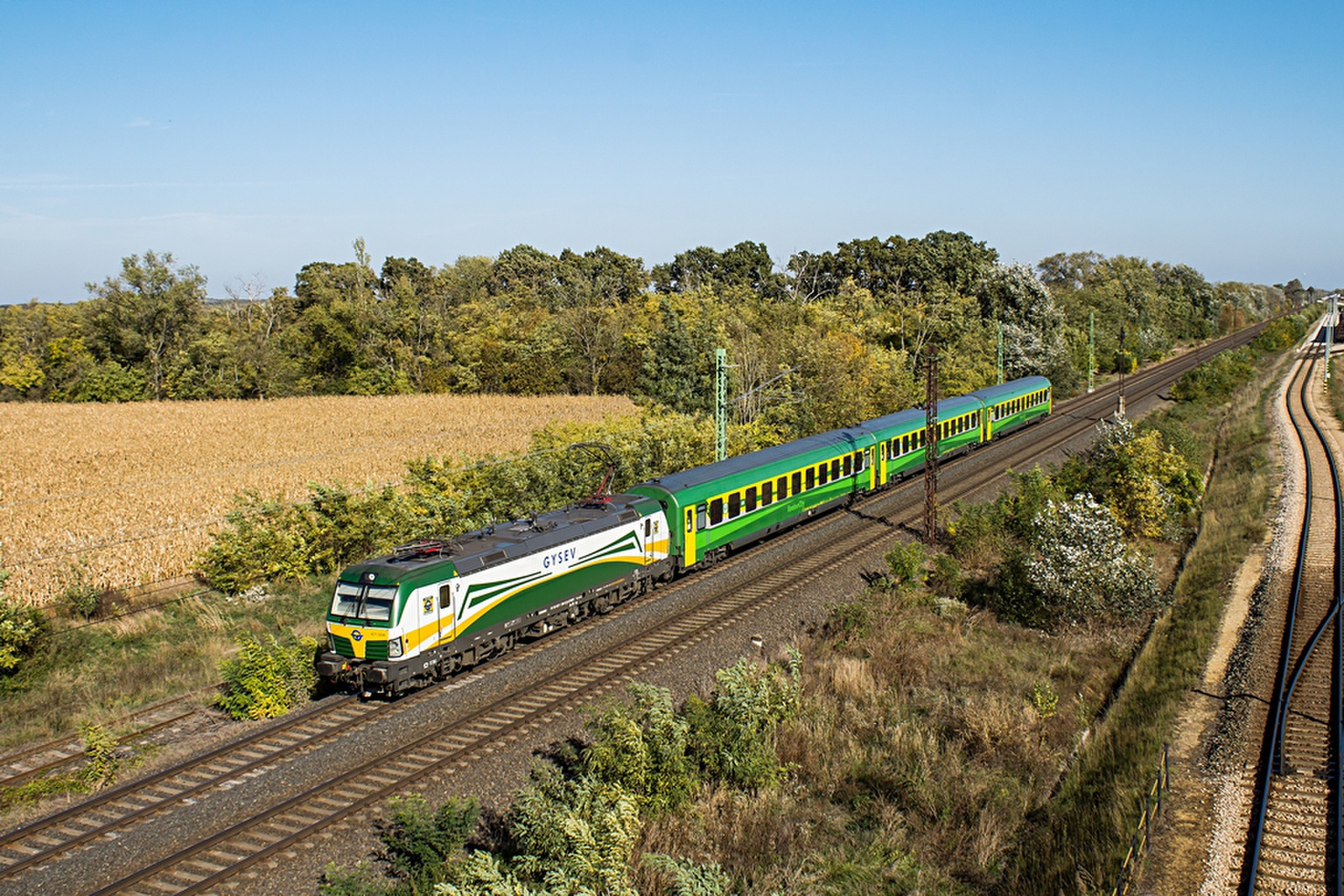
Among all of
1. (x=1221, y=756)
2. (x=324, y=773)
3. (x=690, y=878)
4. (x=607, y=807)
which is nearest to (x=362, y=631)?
(x=324, y=773)

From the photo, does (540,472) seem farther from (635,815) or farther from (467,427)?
(467,427)

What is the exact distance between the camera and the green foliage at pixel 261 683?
1752cm

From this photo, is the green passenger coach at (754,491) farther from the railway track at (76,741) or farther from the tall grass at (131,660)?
the railway track at (76,741)

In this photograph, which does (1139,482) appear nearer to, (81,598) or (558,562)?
(558,562)

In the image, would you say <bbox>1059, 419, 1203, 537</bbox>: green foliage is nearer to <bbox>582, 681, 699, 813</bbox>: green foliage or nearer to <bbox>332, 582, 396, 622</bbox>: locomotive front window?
<bbox>582, 681, 699, 813</bbox>: green foliage

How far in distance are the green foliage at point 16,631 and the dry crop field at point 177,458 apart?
15.3ft

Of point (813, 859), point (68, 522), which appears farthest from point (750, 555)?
point (68, 522)

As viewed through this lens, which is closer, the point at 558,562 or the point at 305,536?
the point at 558,562

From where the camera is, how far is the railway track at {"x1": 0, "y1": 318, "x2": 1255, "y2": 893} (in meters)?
12.7

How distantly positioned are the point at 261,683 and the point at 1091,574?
18.4 metres

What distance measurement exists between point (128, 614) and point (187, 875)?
45.0ft

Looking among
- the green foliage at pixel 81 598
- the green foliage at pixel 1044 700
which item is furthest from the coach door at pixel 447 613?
the green foliage at pixel 1044 700

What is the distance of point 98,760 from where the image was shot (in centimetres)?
1484

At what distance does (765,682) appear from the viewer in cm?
1617
